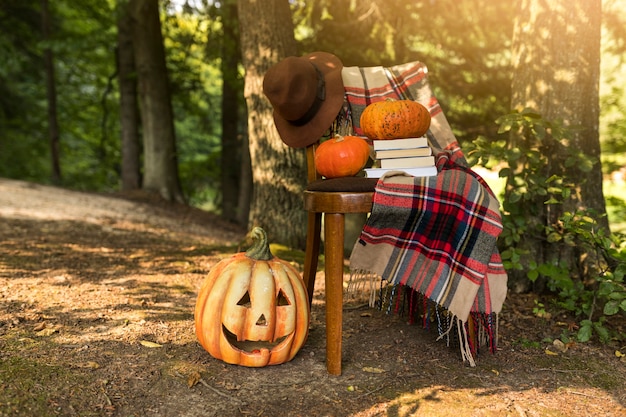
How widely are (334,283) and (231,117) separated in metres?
8.06

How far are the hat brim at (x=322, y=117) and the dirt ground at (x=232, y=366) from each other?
1149mm

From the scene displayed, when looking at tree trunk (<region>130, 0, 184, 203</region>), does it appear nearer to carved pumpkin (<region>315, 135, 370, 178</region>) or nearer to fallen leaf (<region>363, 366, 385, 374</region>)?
carved pumpkin (<region>315, 135, 370, 178</region>)

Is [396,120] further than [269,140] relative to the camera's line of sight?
No

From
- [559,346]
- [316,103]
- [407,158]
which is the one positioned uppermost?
[316,103]

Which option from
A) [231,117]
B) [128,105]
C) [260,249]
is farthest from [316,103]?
[128,105]

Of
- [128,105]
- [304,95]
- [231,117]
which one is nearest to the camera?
[304,95]

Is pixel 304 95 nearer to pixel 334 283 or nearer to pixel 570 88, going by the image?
pixel 334 283

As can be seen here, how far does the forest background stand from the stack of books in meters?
0.81

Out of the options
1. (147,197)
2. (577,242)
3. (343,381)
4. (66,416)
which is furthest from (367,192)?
(147,197)

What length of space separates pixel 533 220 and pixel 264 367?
221 cm

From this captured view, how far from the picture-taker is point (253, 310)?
245cm

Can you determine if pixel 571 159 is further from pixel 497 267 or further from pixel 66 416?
pixel 66 416

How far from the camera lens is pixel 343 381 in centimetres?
242

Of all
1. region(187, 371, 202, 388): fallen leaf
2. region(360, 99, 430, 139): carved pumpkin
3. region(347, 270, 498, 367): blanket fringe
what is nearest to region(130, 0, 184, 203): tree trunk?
region(347, 270, 498, 367): blanket fringe
